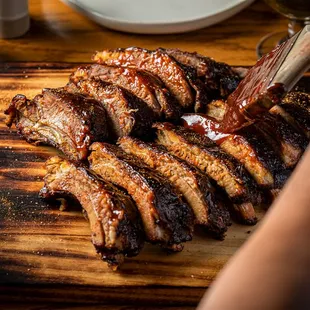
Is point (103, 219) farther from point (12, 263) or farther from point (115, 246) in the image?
point (12, 263)

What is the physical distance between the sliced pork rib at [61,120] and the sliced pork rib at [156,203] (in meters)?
0.32

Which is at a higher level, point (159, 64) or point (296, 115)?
point (296, 115)

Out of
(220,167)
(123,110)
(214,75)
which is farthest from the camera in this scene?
(214,75)

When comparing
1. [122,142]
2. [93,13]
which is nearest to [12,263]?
[122,142]

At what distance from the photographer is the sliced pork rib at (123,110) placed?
3500 millimetres

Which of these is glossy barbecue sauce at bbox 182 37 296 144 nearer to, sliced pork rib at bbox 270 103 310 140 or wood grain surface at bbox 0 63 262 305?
sliced pork rib at bbox 270 103 310 140

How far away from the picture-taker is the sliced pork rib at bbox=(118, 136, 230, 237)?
3.11 m

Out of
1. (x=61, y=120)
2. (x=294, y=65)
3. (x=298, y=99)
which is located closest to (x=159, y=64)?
(x=61, y=120)

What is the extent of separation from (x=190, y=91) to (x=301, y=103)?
1.84ft

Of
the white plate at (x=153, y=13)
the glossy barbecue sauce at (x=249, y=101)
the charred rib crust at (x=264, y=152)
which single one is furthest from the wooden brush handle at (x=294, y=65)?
the white plate at (x=153, y=13)

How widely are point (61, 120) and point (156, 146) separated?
0.53m

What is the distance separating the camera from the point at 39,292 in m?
2.94

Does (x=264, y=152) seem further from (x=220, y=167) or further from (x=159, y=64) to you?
(x=159, y=64)

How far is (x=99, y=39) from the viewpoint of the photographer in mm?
4914
